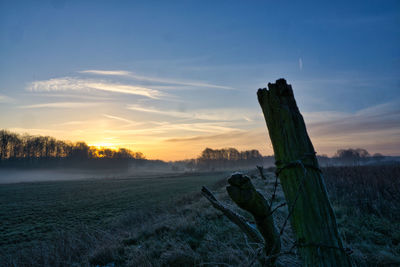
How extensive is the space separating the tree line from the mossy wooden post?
106725 mm

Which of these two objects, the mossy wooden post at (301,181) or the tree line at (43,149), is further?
the tree line at (43,149)

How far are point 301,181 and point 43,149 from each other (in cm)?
11265

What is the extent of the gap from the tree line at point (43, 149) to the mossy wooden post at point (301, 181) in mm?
106725

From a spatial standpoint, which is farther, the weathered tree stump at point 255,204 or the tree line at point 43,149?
the tree line at point 43,149

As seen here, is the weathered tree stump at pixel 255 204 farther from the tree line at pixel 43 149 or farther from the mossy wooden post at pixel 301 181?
the tree line at pixel 43 149

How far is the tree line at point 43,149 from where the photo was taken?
78688 mm

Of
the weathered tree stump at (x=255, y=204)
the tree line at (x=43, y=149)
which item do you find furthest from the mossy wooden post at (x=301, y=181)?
the tree line at (x=43, y=149)

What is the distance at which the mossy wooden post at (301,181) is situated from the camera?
50.7 inches

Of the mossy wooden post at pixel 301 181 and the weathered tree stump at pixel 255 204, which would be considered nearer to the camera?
the mossy wooden post at pixel 301 181

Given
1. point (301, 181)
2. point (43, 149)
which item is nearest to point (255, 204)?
point (301, 181)

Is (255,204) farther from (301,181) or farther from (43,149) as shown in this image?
(43,149)

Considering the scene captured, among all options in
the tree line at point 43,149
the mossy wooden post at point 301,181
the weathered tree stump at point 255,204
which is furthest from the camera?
the tree line at point 43,149

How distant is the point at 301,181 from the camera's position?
1.38 meters

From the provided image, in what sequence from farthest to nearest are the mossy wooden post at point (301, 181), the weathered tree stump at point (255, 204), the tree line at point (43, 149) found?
1. the tree line at point (43, 149)
2. the weathered tree stump at point (255, 204)
3. the mossy wooden post at point (301, 181)
